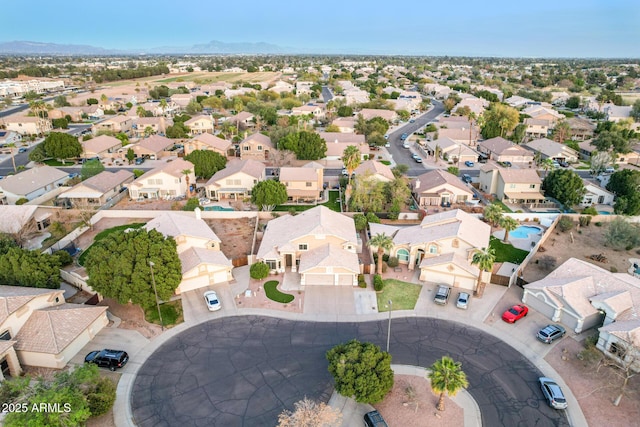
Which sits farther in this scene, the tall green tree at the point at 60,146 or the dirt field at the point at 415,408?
the tall green tree at the point at 60,146

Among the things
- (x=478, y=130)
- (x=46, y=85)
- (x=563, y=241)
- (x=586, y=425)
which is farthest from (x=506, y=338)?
(x=46, y=85)

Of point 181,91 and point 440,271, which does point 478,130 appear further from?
point 181,91

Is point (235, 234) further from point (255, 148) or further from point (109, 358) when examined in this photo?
point (255, 148)

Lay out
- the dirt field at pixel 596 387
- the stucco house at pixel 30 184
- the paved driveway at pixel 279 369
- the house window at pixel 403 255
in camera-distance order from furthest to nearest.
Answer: the stucco house at pixel 30 184 < the house window at pixel 403 255 < the paved driveway at pixel 279 369 < the dirt field at pixel 596 387

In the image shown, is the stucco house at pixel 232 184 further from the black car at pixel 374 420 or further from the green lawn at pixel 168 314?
the black car at pixel 374 420

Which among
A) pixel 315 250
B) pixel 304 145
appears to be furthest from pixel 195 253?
pixel 304 145

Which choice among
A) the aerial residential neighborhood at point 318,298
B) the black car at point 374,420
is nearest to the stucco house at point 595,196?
the aerial residential neighborhood at point 318,298
